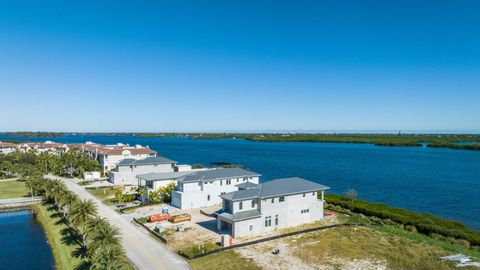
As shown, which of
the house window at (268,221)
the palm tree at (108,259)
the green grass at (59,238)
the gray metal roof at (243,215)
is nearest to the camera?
the palm tree at (108,259)

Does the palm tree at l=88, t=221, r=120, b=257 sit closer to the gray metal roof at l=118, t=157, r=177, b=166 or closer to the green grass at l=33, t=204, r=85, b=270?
the green grass at l=33, t=204, r=85, b=270

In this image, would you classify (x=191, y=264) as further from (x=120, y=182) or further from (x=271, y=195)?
(x=120, y=182)

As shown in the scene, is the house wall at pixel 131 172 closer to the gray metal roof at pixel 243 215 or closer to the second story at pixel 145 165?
the second story at pixel 145 165

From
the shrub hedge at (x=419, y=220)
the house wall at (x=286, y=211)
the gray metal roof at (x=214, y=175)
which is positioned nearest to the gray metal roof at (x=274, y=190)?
the house wall at (x=286, y=211)

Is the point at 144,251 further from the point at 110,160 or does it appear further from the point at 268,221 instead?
the point at 110,160

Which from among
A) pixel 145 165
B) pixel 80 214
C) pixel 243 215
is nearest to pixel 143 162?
pixel 145 165

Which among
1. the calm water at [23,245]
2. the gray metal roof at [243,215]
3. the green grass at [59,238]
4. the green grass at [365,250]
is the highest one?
the gray metal roof at [243,215]

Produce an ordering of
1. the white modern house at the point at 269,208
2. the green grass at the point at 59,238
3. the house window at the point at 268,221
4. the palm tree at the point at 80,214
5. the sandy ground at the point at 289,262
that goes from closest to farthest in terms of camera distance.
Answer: the sandy ground at the point at 289,262 < the green grass at the point at 59,238 < the palm tree at the point at 80,214 < the white modern house at the point at 269,208 < the house window at the point at 268,221

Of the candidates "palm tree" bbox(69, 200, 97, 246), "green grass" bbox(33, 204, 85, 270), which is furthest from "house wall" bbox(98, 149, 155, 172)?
"palm tree" bbox(69, 200, 97, 246)
